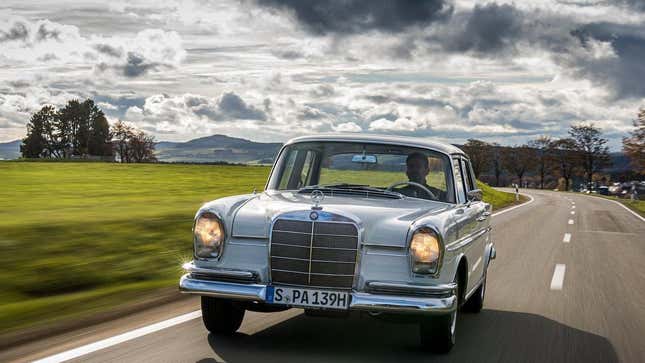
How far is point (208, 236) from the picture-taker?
5309 mm

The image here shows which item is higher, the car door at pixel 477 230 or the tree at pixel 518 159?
the car door at pixel 477 230

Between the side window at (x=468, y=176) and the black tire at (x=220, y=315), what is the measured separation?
262cm

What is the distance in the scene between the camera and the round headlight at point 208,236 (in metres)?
5.27

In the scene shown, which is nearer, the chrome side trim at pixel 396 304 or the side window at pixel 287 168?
the chrome side trim at pixel 396 304

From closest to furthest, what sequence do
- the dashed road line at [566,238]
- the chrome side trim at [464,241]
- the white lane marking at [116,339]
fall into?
the white lane marking at [116,339], the chrome side trim at [464,241], the dashed road line at [566,238]

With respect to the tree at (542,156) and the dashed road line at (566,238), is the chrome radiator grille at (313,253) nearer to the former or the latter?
the dashed road line at (566,238)

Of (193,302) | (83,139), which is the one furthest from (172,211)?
(83,139)

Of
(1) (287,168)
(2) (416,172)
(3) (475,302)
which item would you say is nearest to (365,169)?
(2) (416,172)

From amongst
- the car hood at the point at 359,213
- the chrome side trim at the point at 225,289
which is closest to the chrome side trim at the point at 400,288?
the car hood at the point at 359,213

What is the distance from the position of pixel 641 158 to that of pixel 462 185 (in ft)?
161

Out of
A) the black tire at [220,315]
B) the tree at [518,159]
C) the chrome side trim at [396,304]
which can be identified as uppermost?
the chrome side trim at [396,304]

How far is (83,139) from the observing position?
11275 centimetres

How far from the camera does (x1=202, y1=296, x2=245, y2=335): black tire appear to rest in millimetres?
5660

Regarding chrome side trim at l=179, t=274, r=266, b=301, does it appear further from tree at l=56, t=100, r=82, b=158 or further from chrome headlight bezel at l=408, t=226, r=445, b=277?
tree at l=56, t=100, r=82, b=158
